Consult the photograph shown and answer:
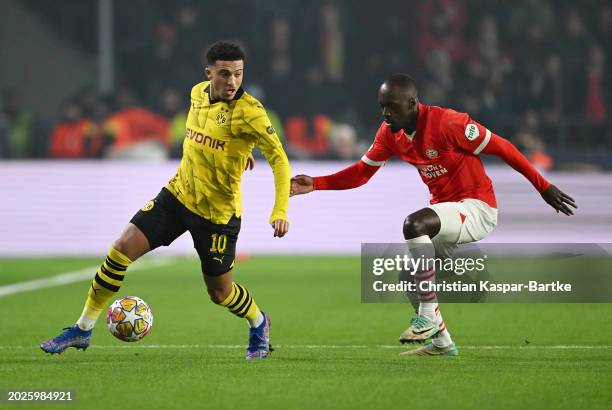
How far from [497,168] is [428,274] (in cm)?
875

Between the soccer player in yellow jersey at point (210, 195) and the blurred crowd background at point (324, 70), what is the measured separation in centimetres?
979

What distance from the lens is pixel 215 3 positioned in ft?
65.1

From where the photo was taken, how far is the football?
25.7 ft

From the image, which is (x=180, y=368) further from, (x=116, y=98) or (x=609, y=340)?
(x=116, y=98)

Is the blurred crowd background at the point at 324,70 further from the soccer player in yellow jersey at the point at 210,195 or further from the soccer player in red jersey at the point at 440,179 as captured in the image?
the soccer player in yellow jersey at the point at 210,195

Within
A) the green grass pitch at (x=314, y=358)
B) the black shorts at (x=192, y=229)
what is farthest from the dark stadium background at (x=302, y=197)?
the black shorts at (x=192, y=229)

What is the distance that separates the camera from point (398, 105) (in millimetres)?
7750

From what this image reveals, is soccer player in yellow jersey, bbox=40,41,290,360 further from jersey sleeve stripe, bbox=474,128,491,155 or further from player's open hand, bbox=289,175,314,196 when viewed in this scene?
jersey sleeve stripe, bbox=474,128,491,155

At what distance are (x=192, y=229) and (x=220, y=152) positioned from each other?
20.4 inches

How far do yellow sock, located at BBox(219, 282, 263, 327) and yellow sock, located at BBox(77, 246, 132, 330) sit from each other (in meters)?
0.68

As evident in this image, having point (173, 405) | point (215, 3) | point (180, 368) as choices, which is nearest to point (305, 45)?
point (215, 3)

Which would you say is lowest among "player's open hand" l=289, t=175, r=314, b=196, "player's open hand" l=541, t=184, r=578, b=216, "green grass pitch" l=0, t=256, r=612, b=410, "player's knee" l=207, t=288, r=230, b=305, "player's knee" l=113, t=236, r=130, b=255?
"green grass pitch" l=0, t=256, r=612, b=410

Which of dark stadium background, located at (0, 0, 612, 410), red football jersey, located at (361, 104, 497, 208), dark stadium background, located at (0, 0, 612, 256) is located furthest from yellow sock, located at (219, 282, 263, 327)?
dark stadium background, located at (0, 0, 612, 256)

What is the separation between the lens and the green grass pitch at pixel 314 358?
6219 millimetres
